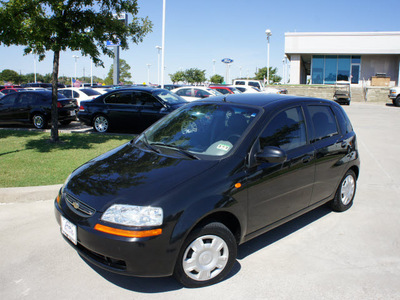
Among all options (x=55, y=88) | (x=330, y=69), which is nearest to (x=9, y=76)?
(x=330, y=69)

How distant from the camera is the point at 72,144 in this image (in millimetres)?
9094

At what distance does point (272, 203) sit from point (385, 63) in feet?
150

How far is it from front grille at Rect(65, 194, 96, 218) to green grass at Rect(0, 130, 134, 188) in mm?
2626

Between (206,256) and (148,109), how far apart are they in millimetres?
8394

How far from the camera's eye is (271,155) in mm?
3449

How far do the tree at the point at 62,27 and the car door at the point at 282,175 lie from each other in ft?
19.8

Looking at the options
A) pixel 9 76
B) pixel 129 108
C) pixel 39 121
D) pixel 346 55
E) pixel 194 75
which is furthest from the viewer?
pixel 9 76

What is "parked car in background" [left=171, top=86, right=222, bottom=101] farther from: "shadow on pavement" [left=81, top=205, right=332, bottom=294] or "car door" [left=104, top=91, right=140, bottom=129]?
"shadow on pavement" [left=81, top=205, right=332, bottom=294]

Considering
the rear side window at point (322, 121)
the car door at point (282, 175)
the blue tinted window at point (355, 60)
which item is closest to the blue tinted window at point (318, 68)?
the blue tinted window at point (355, 60)

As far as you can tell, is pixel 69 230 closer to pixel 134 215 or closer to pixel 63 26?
pixel 134 215

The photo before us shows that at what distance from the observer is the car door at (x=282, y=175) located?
141 inches

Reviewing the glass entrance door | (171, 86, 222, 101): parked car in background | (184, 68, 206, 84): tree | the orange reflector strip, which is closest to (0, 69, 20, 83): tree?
(184, 68, 206, 84): tree

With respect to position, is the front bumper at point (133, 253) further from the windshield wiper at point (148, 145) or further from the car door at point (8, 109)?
the car door at point (8, 109)

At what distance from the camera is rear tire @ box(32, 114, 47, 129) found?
1234 centimetres
